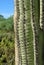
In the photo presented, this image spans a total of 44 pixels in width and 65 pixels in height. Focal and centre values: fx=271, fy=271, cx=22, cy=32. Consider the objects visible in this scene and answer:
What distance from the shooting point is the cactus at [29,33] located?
2906 mm

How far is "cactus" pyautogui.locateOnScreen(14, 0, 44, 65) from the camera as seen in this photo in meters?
2.91

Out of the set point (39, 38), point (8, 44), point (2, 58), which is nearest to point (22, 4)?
point (39, 38)

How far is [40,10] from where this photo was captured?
9.61 feet

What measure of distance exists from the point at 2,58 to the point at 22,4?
14257 mm

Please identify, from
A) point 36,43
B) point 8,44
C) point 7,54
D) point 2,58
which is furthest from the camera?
point 8,44

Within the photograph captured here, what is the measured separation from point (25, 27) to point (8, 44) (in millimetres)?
15419

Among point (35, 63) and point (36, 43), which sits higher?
point (36, 43)

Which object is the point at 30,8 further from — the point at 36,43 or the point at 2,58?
the point at 2,58

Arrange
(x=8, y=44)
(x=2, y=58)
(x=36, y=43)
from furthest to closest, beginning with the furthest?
(x=8, y=44) < (x=2, y=58) < (x=36, y=43)

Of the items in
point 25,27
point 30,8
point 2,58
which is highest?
point 30,8

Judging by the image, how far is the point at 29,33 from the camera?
2969 mm

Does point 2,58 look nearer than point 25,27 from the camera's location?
No

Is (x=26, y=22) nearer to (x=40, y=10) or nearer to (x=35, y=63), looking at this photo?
(x=40, y=10)

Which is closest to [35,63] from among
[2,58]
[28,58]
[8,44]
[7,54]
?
[28,58]
